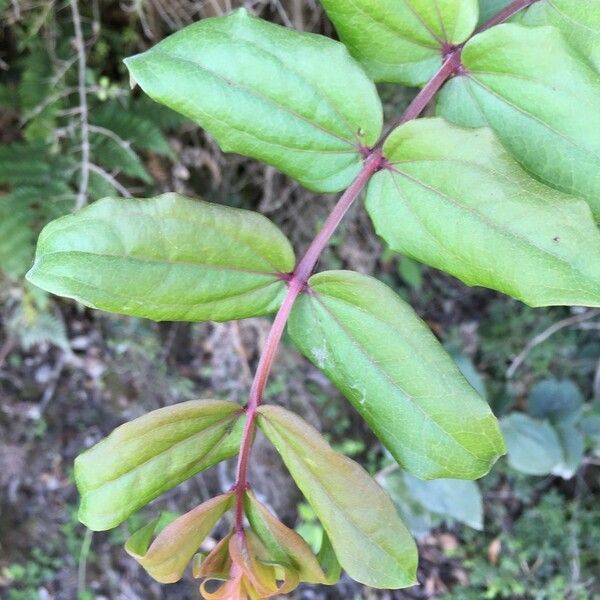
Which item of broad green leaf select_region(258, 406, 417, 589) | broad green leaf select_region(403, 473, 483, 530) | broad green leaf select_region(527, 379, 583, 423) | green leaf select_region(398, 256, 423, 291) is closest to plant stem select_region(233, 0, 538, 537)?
broad green leaf select_region(258, 406, 417, 589)

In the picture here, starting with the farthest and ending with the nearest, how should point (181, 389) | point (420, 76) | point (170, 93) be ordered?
point (181, 389) < point (420, 76) < point (170, 93)

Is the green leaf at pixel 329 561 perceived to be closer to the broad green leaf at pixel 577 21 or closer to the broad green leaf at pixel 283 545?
the broad green leaf at pixel 283 545

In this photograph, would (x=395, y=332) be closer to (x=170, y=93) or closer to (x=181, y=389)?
(x=170, y=93)

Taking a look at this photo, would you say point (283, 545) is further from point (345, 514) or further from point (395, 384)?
point (395, 384)

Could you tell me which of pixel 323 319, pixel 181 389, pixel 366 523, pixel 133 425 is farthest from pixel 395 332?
pixel 181 389

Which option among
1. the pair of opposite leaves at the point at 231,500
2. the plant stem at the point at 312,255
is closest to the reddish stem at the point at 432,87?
the plant stem at the point at 312,255

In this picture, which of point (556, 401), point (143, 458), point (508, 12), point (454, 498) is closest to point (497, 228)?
point (508, 12)

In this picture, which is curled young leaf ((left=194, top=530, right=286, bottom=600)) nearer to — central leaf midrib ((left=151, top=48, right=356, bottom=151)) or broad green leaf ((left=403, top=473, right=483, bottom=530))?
Result: central leaf midrib ((left=151, top=48, right=356, bottom=151))
